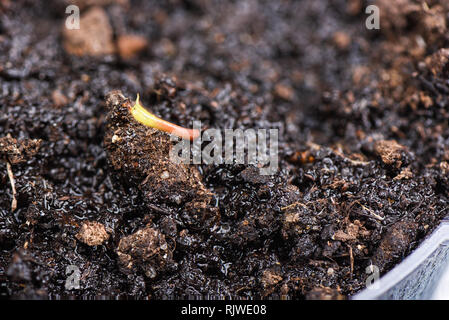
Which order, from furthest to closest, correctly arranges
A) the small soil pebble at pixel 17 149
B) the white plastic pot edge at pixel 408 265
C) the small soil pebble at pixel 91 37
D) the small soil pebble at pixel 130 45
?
the small soil pebble at pixel 130 45 < the small soil pebble at pixel 91 37 < the small soil pebble at pixel 17 149 < the white plastic pot edge at pixel 408 265

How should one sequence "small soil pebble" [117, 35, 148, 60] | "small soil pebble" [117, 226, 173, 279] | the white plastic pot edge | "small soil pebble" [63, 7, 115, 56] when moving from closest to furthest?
the white plastic pot edge, "small soil pebble" [117, 226, 173, 279], "small soil pebble" [63, 7, 115, 56], "small soil pebble" [117, 35, 148, 60]

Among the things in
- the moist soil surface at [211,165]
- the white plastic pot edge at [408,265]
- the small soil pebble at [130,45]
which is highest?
the small soil pebble at [130,45]

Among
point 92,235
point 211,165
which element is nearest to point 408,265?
point 211,165

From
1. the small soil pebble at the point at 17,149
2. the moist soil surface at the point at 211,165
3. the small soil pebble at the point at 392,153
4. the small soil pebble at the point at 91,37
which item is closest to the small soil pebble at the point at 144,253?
the moist soil surface at the point at 211,165

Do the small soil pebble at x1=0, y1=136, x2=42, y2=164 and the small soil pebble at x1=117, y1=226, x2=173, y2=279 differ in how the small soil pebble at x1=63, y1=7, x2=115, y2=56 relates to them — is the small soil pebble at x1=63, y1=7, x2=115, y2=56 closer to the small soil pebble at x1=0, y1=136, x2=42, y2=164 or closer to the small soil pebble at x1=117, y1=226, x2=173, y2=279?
the small soil pebble at x1=0, y1=136, x2=42, y2=164

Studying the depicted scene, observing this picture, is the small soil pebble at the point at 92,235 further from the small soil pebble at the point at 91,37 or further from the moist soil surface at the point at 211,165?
the small soil pebble at the point at 91,37

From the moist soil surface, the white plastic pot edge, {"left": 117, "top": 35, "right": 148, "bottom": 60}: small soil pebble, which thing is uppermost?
{"left": 117, "top": 35, "right": 148, "bottom": 60}: small soil pebble

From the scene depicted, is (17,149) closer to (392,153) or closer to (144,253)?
(144,253)

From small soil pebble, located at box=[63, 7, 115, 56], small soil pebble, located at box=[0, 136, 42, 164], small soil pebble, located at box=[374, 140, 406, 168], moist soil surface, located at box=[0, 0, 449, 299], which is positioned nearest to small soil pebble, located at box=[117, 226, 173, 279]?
moist soil surface, located at box=[0, 0, 449, 299]
